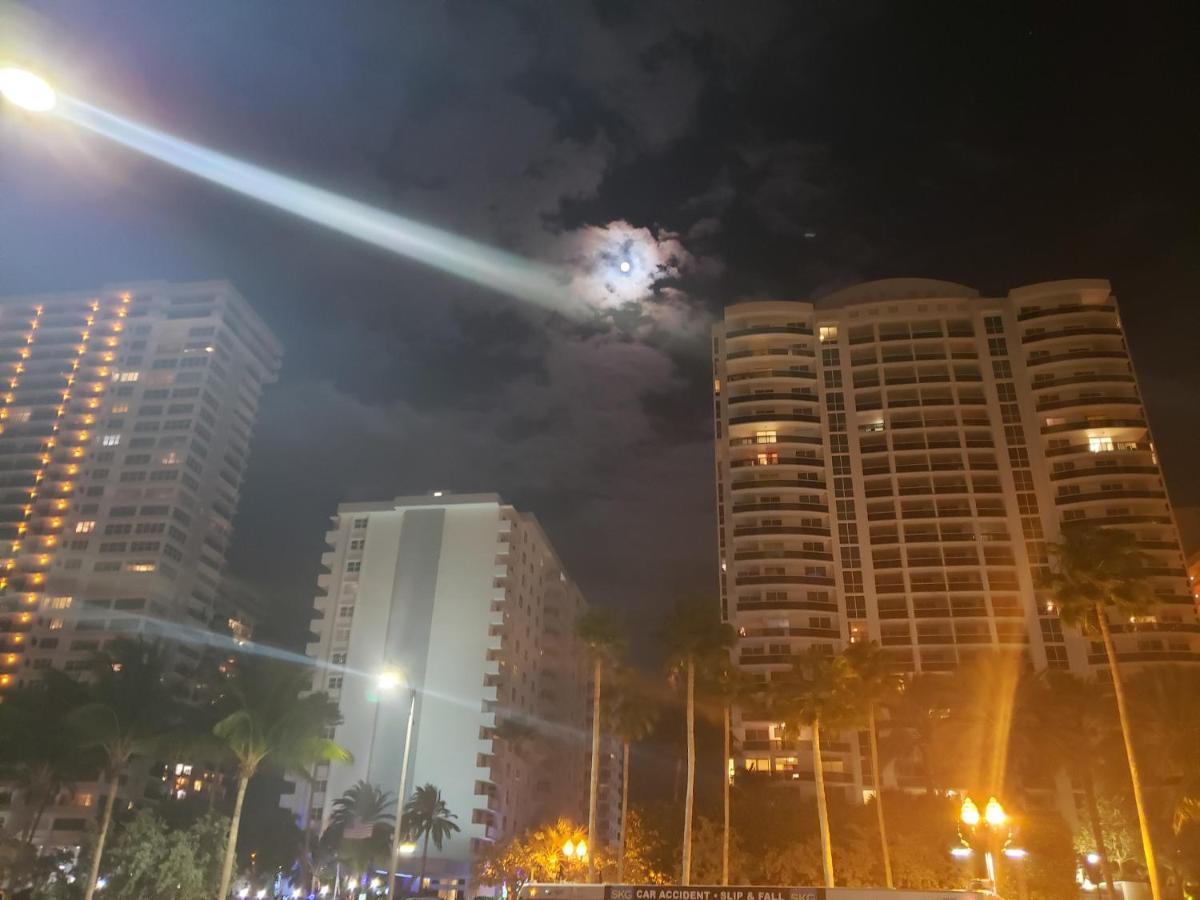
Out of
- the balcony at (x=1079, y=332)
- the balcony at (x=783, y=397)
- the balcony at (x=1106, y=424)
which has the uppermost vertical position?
the balcony at (x=1079, y=332)

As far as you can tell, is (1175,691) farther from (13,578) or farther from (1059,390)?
(13,578)

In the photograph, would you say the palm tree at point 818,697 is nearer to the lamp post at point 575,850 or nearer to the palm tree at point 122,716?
the lamp post at point 575,850

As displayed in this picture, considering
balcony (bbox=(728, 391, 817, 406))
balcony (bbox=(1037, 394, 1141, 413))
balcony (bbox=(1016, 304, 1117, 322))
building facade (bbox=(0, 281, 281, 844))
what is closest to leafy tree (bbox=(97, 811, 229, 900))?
building facade (bbox=(0, 281, 281, 844))

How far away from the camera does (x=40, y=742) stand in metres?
62.2

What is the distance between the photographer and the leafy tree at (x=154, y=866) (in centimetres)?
4981

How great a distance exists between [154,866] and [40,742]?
18.7 m

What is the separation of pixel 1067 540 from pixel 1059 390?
73.6 metres

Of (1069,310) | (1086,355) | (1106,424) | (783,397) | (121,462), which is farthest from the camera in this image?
(121,462)

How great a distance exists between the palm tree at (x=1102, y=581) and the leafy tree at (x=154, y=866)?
49.6m

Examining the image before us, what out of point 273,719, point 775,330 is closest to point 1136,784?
point 273,719

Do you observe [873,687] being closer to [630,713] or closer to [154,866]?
[630,713]

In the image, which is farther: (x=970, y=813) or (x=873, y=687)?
(x=873, y=687)

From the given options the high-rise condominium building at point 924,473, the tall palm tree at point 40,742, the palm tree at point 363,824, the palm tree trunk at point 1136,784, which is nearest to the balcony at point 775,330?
the high-rise condominium building at point 924,473

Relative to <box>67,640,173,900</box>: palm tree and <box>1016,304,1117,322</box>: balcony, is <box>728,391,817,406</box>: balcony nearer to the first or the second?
<box>1016,304,1117,322</box>: balcony
